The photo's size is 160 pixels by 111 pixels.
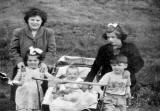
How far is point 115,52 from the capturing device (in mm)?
5762

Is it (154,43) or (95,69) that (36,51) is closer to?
(95,69)

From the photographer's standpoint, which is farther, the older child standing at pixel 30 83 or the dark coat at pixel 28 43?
the dark coat at pixel 28 43

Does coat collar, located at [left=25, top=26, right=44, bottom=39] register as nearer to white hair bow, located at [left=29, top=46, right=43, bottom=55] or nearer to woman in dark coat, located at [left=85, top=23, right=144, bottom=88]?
white hair bow, located at [left=29, top=46, right=43, bottom=55]

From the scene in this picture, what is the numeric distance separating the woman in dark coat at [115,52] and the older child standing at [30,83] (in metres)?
0.79

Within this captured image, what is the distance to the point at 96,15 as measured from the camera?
35.1 feet

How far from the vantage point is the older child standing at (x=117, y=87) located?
5.41 metres

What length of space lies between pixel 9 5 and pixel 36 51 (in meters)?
5.62

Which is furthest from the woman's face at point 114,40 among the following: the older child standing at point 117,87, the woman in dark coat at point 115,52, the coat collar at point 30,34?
the coat collar at point 30,34

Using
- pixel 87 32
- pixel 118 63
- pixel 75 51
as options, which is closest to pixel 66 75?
pixel 118 63

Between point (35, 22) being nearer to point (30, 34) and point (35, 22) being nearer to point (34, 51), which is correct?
point (30, 34)

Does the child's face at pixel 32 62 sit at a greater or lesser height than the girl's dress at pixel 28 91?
greater

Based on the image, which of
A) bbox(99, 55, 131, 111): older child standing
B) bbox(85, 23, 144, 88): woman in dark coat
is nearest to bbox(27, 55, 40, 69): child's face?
bbox(85, 23, 144, 88): woman in dark coat

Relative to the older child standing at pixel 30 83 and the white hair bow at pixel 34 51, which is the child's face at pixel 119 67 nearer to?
the older child standing at pixel 30 83

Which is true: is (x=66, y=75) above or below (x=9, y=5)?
below
